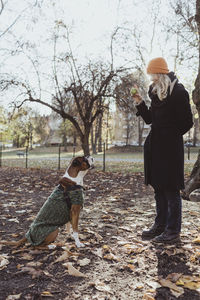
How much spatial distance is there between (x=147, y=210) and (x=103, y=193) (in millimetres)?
2124

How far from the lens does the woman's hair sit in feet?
10.8

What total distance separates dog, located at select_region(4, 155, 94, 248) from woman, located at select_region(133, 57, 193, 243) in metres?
0.94

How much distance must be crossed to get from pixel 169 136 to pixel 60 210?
5.50ft

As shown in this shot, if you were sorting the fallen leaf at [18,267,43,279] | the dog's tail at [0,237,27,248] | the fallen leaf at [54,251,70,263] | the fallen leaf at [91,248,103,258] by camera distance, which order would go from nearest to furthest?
the fallen leaf at [18,267,43,279] → the fallen leaf at [54,251,70,263] → the fallen leaf at [91,248,103,258] → the dog's tail at [0,237,27,248]

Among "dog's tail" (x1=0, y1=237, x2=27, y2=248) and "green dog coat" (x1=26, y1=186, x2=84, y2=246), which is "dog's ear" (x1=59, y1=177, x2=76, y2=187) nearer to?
"green dog coat" (x1=26, y1=186, x2=84, y2=246)

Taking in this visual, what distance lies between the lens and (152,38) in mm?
17938

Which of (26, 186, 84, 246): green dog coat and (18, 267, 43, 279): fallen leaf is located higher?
(26, 186, 84, 246): green dog coat

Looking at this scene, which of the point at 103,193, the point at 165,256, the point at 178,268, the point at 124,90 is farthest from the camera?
the point at 124,90

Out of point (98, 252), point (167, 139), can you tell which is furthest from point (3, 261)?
point (167, 139)

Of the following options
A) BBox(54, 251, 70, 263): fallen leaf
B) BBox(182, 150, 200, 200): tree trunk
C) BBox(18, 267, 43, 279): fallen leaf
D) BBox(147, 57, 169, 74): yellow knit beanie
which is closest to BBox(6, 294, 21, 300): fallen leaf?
BBox(18, 267, 43, 279): fallen leaf

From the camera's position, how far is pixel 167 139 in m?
3.42

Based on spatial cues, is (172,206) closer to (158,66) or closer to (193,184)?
(158,66)

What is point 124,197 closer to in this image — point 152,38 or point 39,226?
point 39,226

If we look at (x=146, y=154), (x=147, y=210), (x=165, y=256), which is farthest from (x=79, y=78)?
(x=165, y=256)
